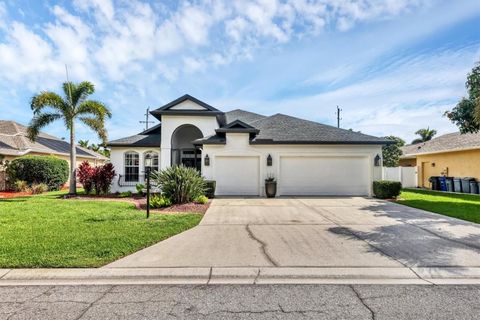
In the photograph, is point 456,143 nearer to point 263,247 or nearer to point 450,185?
point 450,185

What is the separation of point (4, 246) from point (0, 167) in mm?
17555

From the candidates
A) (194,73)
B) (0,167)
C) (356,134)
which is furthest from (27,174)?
(356,134)

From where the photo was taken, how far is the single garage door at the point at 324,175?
53.6ft

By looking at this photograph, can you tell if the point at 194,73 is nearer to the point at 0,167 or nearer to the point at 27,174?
the point at 27,174

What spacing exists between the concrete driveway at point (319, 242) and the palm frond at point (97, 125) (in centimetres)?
1025

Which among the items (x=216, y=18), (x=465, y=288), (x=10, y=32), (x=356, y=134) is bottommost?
(x=465, y=288)

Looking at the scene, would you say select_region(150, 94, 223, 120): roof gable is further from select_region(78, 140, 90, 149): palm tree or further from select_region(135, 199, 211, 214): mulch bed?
select_region(78, 140, 90, 149): palm tree

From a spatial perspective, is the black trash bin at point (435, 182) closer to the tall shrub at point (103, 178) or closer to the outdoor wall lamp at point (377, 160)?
the outdoor wall lamp at point (377, 160)

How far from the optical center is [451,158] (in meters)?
21.1

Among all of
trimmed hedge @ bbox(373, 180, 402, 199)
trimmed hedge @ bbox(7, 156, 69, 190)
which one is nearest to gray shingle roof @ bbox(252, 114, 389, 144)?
trimmed hedge @ bbox(373, 180, 402, 199)

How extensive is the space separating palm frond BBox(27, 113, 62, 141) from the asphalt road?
14.4 metres

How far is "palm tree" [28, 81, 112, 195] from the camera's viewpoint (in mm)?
15734

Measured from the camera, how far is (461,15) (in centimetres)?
1018

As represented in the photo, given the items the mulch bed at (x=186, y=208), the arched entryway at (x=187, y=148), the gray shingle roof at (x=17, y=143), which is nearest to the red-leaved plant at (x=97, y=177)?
the arched entryway at (x=187, y=148)
